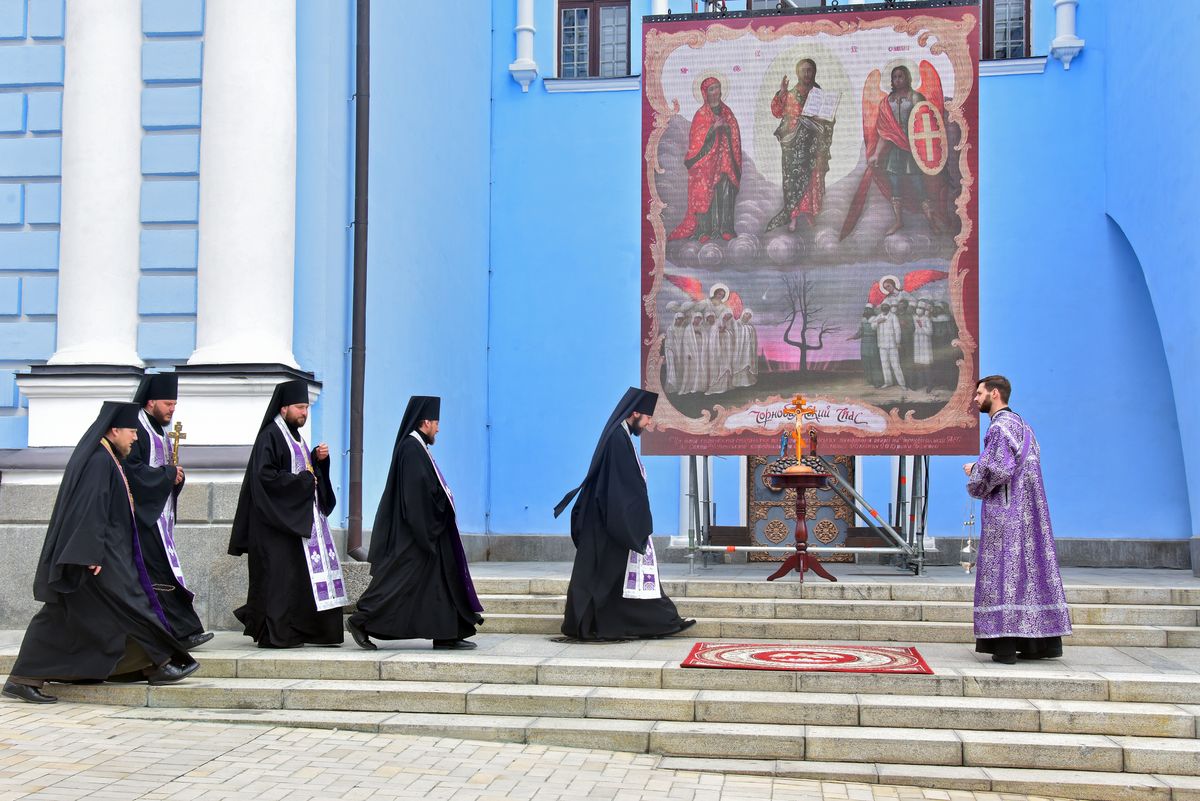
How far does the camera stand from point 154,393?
28.9 ft

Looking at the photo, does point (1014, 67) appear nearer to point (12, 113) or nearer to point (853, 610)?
point (853, 610)

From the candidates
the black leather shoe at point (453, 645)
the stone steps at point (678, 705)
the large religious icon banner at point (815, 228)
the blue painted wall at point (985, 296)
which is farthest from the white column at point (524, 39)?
the stone steps at point (678, 705)

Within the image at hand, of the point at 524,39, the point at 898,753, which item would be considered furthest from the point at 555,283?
the point at 898,753

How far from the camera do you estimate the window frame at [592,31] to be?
51.2 feet

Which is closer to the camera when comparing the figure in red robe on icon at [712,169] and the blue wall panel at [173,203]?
the blue wall panel at [173,203]

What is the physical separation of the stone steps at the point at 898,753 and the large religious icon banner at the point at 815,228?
200 inches

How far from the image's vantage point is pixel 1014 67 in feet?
47.4

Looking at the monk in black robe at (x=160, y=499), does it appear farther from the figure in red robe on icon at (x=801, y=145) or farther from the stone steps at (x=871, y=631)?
the figure in red robe on icon at (x=801, y=145)

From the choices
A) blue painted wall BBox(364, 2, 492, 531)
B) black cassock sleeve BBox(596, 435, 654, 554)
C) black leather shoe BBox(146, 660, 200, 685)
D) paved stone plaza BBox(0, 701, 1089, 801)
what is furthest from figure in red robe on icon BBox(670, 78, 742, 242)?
paved stone plaza BBox(0, 701, 1089, 801)

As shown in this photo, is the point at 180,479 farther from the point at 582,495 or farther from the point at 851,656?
the point at 851,656

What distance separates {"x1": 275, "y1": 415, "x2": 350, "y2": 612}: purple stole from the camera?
29.3 feet

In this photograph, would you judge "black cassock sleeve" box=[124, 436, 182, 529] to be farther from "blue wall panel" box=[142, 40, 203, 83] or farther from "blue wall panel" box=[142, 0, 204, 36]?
"blue wall panel" box=[142, 0, 204, 36]

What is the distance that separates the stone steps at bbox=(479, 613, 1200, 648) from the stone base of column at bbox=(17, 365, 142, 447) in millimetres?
3580

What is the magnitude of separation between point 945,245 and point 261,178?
6046 mm
